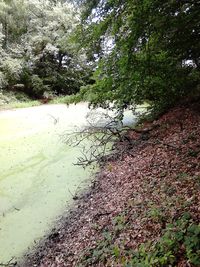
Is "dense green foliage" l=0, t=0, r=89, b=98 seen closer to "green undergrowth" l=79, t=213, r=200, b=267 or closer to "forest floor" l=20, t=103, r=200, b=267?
"forest floor" l=20, t=103, r=200, b=267

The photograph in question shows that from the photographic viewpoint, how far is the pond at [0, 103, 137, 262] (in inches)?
177

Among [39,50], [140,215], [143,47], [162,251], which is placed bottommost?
[140,215]

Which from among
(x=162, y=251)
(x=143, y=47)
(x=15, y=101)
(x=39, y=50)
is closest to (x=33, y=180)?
(x=143, y=47)

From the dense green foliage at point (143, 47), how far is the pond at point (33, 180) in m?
1.68

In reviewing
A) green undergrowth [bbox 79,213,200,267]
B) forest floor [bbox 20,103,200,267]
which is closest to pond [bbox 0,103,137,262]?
forest floor [bbox 20,103,200,267]

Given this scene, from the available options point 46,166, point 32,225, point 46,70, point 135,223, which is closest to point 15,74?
point 46,70

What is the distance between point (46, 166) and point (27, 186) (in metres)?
1.01

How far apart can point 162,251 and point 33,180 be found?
3822mm

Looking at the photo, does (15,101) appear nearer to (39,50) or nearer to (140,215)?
→ (39,50)

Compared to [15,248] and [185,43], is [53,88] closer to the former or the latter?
[185,43]

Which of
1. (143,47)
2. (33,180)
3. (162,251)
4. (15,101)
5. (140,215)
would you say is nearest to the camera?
(162,251)

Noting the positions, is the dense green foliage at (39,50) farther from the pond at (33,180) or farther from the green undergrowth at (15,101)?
the pond at (33,180)

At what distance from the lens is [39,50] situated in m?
19.0

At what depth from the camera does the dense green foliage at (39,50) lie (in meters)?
18.1
